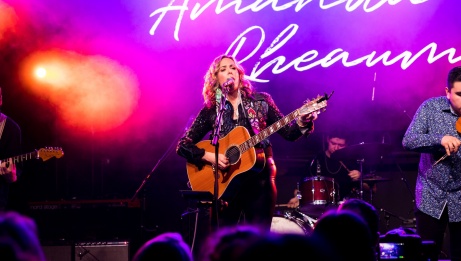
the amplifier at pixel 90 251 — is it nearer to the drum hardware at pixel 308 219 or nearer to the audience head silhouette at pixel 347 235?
the drum hardware at pixel 308 219

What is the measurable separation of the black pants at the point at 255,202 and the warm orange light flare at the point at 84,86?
505 cm

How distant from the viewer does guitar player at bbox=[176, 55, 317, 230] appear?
553 centimetres

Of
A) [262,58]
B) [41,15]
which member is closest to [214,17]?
[262,58]

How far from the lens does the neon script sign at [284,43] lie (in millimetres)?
9148

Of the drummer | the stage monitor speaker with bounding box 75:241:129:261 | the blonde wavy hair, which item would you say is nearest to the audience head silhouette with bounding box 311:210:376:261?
the blonde wavy hair

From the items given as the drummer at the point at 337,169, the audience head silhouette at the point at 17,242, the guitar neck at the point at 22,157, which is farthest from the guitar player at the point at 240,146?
the drummer at the point at 337,169

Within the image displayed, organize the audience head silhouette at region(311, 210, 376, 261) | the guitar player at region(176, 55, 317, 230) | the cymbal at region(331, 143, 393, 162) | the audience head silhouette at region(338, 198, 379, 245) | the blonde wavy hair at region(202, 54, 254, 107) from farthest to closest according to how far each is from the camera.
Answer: the cymbal at region(331, 143, 393, 162), the blonde wavy hair at region(202, 54, 254, 107), the guitar player at region(176, 55, 317, 230), the audience head silhouette at region(338, 198, 379, 245), the audience head silhouette at region(311, 210, 376, 261)

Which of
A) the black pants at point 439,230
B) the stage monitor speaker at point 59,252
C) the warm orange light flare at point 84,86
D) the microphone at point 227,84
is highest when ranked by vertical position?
the warm orange light flare at point 84,86

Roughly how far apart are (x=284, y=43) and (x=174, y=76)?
6.45 feet

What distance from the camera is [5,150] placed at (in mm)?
7418

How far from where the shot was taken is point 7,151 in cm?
742

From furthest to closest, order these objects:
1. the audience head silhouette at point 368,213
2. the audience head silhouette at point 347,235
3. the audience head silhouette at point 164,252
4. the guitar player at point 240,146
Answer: the guitar player at point 240,146 < the audience head silhouette at point 368,213 < the audience head silhouette at point 347,235 < the audience head silhouette at point 164,252

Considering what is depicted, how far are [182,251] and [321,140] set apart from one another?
865 cm

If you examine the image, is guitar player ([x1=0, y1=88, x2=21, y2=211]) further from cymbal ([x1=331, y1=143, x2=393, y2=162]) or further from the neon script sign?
cymbal ([x1=331, y1=143, x2=393, y2=162])
